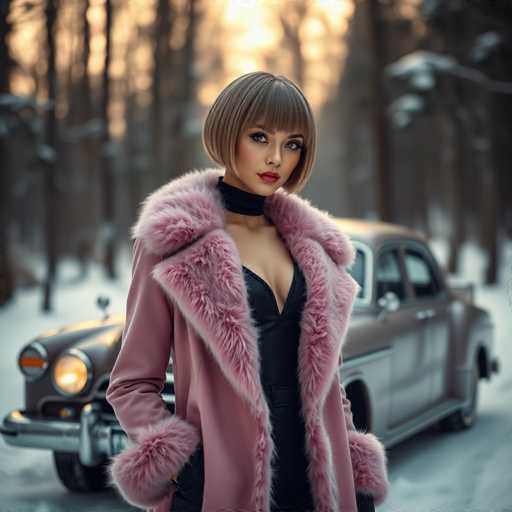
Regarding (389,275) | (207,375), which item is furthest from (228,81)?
(207,375)

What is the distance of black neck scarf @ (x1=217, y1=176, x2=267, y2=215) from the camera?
7.33ft

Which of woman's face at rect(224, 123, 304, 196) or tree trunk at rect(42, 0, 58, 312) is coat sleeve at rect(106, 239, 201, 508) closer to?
woman's face at rect(224, 123, 304, 196)

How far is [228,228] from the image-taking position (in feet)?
7.22

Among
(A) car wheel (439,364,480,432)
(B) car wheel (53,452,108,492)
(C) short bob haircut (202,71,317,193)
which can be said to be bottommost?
(A) car wheel (439,364,480,432)

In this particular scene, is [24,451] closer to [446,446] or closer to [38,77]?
[446,446]

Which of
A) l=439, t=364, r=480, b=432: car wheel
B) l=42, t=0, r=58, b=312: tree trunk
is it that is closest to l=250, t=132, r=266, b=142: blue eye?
l=439, t=364, r=480, b=432: car wheel

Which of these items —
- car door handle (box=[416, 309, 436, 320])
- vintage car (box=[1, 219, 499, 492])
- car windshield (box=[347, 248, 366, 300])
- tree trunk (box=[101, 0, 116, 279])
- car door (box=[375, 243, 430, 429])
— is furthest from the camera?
tree trunk (box=[101, 0, 116, 279])

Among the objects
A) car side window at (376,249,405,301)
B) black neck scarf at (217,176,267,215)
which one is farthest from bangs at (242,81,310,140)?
car side window at (376,249,405,301)

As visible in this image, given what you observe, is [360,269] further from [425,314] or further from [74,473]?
[74,473]

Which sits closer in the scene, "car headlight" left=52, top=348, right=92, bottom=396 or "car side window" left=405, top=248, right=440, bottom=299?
"car headlight" left=52, top=348, right=92, bottom=396

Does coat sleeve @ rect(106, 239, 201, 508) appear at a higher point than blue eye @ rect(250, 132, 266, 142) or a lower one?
lower

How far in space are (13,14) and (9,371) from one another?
7095 millimetres

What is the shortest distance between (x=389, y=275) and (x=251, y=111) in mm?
3850

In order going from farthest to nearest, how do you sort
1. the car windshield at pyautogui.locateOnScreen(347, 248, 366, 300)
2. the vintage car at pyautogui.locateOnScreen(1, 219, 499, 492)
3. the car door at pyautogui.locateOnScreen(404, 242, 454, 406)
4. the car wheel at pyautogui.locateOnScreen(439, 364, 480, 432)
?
1. the car wheel at pyautogui.locateOnScreen(439, 364, 480, 432)
2. the car door at pyautogui.locateOnScreen(404, 242, 454, 406)
3. the car windshield at pyautogui.locateOnScreen(347, 248, 366, 300)
4. the vintage car at pyautogui.locateOnScreen(1, 219, 499, 492)
